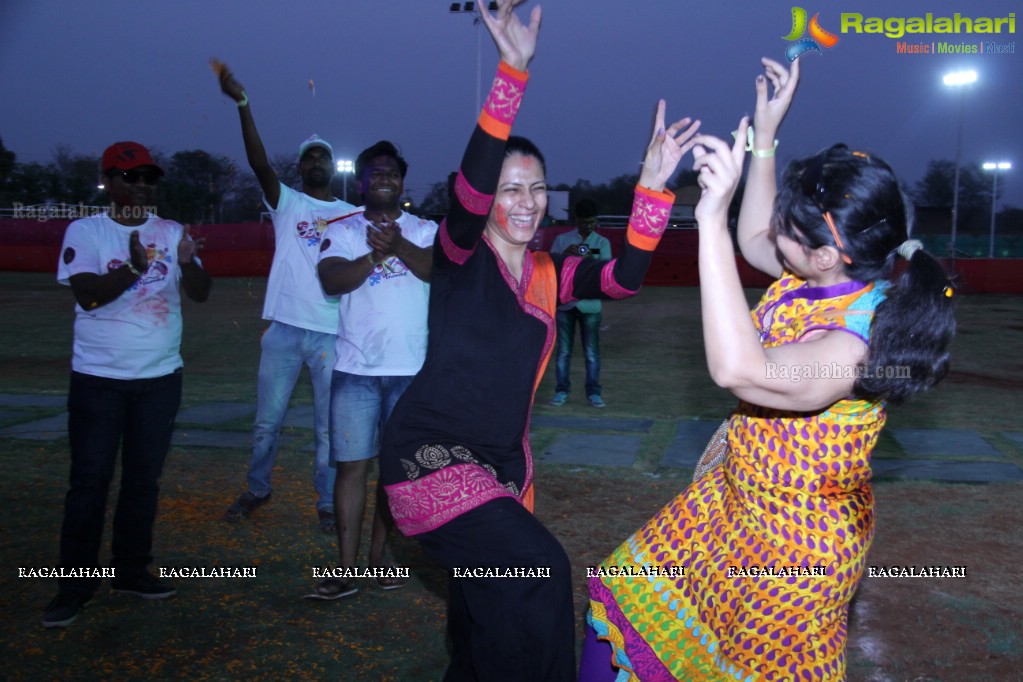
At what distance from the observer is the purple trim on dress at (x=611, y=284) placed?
9.82 feet

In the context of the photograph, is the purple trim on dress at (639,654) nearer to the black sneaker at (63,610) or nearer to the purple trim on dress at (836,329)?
the purple trim on dress at (836,329)

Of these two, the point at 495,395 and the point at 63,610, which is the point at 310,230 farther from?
the point at 495,395

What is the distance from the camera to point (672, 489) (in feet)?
19.3

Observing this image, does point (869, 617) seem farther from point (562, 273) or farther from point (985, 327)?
point (985, 327)

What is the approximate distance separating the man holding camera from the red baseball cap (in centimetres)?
478

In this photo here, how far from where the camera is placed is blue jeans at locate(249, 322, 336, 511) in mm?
5254

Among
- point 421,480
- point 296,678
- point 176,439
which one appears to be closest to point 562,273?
point 421,480

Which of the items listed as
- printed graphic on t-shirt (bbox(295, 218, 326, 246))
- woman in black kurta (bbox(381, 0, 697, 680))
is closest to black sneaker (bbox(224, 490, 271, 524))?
printed graphic on t-shirt (bbox(295, 218, 326, 246))

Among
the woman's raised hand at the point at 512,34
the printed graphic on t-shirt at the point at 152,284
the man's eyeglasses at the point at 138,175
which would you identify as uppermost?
the woman's raised hand at the point at 512,34

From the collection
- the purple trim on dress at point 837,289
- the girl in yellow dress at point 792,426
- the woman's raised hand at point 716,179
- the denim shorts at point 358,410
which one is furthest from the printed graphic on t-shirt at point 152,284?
the purple trim on dress at point 837,289

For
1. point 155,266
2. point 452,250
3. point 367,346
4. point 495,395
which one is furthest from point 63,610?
point 452,250

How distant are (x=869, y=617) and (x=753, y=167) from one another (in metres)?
2.43

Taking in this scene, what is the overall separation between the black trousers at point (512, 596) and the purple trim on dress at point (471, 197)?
83 cm

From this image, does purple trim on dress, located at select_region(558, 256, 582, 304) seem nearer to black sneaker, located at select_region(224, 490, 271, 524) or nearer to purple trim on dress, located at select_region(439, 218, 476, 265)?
purple trim on dress, located at select_region(439, 218, 476, 265)
